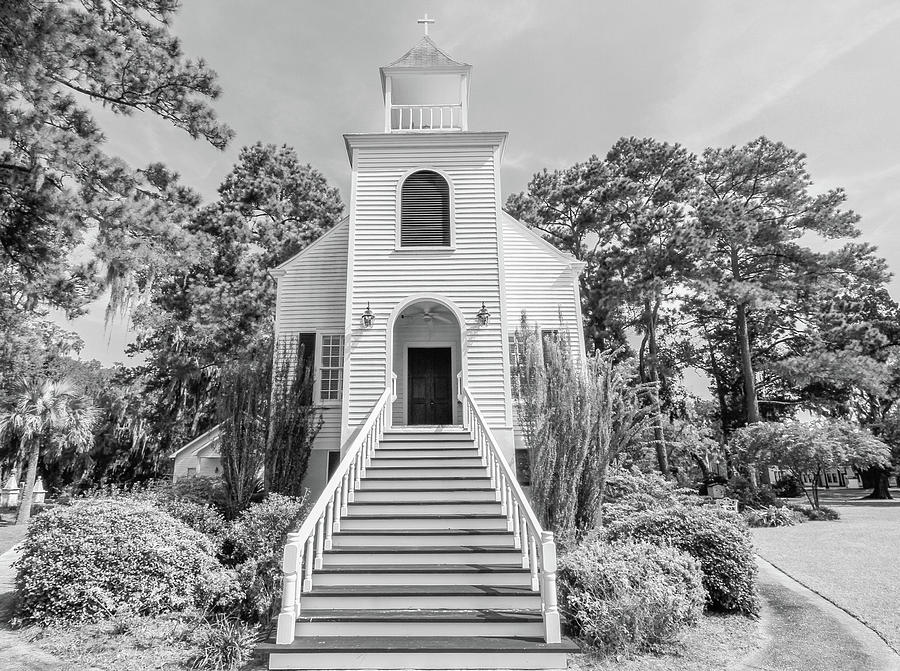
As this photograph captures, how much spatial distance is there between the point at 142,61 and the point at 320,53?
350 cm

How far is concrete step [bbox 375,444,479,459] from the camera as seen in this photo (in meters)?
9.56

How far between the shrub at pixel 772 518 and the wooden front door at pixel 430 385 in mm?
9555

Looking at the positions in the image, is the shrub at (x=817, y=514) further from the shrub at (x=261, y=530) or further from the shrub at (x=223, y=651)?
the shrub at (x=223, y=651)

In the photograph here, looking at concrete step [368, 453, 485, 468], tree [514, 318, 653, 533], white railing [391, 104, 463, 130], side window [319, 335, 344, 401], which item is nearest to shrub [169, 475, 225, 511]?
side window [319, 335, 344, 401]

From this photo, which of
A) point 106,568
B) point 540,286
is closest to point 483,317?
point 540,286

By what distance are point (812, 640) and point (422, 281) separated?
9.48 m

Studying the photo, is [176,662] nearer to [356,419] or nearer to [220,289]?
[356,419]

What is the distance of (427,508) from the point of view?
7848mm

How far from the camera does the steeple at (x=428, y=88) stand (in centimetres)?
1335

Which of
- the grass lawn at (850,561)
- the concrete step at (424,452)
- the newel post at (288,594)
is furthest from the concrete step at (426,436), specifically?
the grass lawn at (850,561)

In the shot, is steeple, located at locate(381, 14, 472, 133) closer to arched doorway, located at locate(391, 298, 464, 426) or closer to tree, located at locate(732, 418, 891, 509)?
arched doorway, located at locate(391, 298, 464, 426)

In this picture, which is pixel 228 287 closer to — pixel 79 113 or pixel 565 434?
pixel 79 113

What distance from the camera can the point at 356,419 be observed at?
37.8 ft

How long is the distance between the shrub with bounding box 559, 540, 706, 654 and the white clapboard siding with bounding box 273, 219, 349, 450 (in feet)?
28.7
